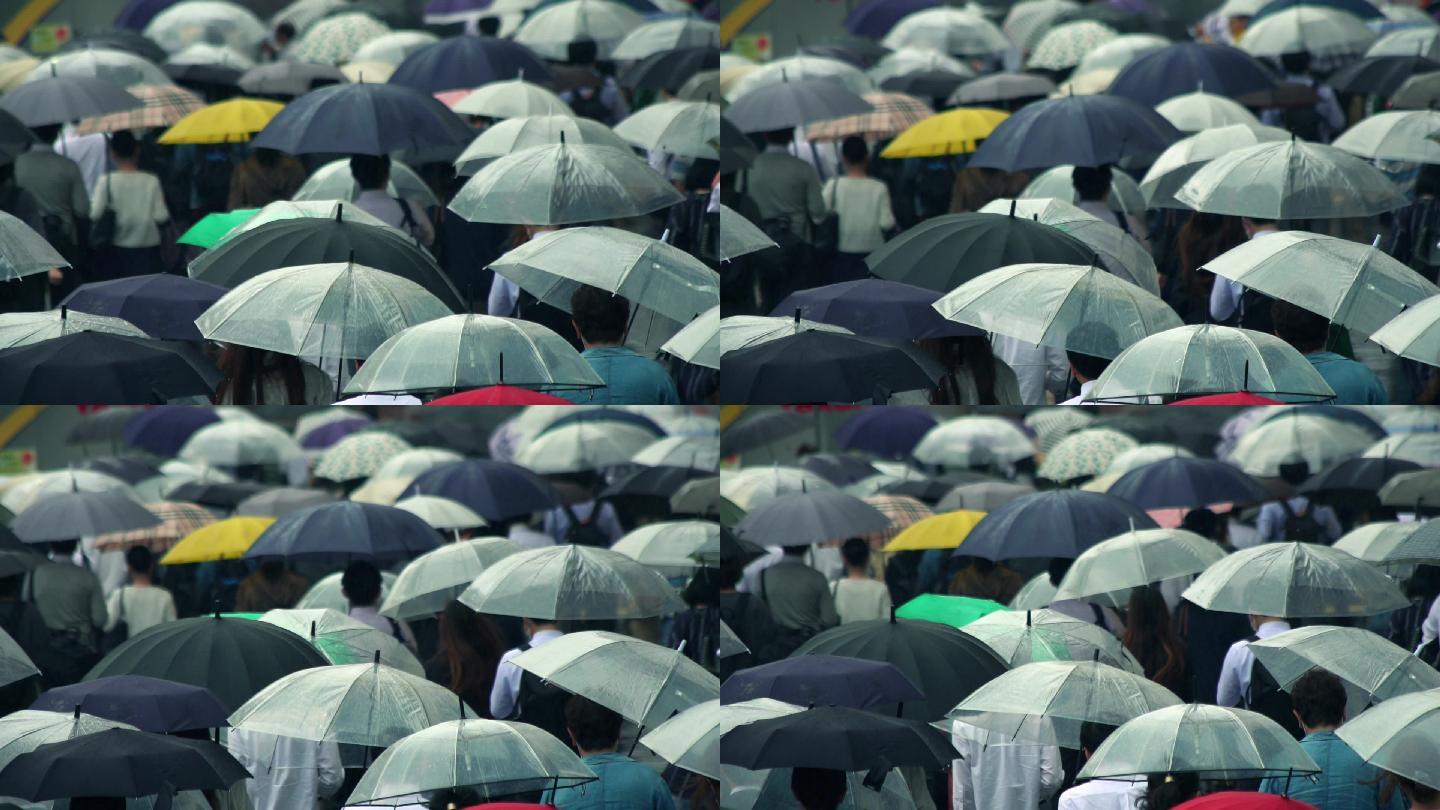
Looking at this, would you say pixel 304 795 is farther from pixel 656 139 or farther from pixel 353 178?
pixel 656 139

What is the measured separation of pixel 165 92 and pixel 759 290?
5401mm

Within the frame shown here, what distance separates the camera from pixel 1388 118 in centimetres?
1415

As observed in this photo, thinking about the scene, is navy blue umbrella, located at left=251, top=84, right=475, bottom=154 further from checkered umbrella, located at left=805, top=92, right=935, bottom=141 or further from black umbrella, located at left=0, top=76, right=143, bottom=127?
checkered umbrella, located at left=805, top=92, right=935, bottom=141

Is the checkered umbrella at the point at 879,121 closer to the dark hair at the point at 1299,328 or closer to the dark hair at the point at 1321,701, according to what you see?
the dark hair at the point at 1299,328

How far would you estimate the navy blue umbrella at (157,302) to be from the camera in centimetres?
1052

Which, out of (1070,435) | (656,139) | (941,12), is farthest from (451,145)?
(941,12)

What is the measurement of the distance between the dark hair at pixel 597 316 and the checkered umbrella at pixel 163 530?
4.51 meters

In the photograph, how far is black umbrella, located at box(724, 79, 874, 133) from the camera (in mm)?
15344

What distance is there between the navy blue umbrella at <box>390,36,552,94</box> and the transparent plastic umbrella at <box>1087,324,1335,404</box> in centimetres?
739

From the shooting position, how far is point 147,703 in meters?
8.77

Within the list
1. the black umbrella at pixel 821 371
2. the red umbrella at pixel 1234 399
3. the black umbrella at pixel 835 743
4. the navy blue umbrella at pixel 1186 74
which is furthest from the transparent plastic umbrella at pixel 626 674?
the navy blue umbrella at pixel 1186 74

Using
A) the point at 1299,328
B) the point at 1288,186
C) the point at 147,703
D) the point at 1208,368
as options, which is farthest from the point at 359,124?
the point at 1208,368

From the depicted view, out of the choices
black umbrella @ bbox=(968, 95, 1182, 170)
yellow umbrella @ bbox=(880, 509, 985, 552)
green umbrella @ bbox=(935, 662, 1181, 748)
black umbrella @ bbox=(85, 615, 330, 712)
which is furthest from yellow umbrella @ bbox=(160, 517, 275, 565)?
green umbrella @ bbox=(935, 662, 1181, 748)

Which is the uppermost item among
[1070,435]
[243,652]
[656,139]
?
[656,139]
